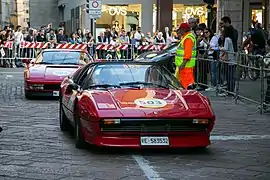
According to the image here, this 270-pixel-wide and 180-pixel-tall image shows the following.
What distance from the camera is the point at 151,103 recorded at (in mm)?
8703

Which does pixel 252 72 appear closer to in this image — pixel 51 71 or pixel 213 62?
pixel 213 62

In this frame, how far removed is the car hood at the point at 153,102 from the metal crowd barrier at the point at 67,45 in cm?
1942

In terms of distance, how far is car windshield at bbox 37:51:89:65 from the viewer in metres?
16.5

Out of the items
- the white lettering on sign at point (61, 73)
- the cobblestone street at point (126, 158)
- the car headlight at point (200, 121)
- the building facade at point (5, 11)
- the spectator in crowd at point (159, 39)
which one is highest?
the building facade at point (5, 11)

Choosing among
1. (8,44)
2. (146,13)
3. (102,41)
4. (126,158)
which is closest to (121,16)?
(146,13)

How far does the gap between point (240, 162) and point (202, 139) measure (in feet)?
2.19

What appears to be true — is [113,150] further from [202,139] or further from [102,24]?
[102,24]

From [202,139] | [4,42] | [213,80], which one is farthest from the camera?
[4,42]

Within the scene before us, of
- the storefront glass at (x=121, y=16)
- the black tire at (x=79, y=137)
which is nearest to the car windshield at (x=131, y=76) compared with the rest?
the black tire at (x=79, y=137)

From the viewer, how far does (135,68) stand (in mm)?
10008

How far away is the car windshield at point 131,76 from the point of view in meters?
9.64

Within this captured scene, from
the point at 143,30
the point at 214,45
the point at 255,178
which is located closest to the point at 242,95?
the point at 214,45

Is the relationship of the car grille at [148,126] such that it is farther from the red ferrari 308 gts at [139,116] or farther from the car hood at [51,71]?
the car hood at [51,71]

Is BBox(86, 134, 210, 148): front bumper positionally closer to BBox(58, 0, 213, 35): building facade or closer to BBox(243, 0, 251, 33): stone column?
BBox(243, 0, 251, 33): stone column
